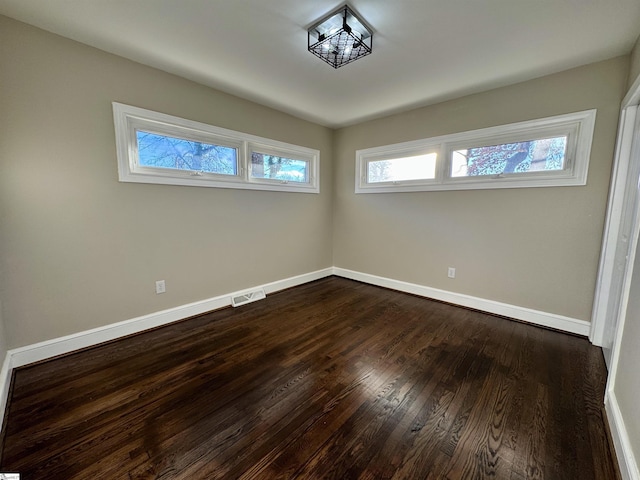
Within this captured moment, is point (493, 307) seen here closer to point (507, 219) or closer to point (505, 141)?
point (507, 219)

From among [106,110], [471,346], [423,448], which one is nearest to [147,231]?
[106,110]

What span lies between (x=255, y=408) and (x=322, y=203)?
3156 mm

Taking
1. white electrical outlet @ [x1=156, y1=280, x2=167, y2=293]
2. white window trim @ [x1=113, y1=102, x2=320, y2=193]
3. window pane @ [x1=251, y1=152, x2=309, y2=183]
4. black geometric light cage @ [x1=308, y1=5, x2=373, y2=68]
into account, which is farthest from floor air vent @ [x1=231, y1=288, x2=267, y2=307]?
black geometric light cage @ [x1=308, y1=5, x2=373, y2=68]

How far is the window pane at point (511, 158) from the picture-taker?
2449 mm

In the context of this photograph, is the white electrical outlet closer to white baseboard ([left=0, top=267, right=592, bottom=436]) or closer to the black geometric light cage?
white baseboard ([left=0, top=267, right=592, bottom=436])

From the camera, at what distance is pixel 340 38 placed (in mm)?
1865

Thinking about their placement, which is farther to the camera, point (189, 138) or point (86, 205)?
Result: point (189, 138)

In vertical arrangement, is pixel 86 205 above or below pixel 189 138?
below

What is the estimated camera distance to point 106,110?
2.10 metres

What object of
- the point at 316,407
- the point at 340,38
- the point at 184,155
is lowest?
the point at 316,407

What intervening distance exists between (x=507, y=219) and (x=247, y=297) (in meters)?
3.13

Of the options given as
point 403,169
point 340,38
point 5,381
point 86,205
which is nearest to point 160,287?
point 86,205

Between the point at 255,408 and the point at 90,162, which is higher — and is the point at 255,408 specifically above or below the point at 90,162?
below

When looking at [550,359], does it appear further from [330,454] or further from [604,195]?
[330,454]
